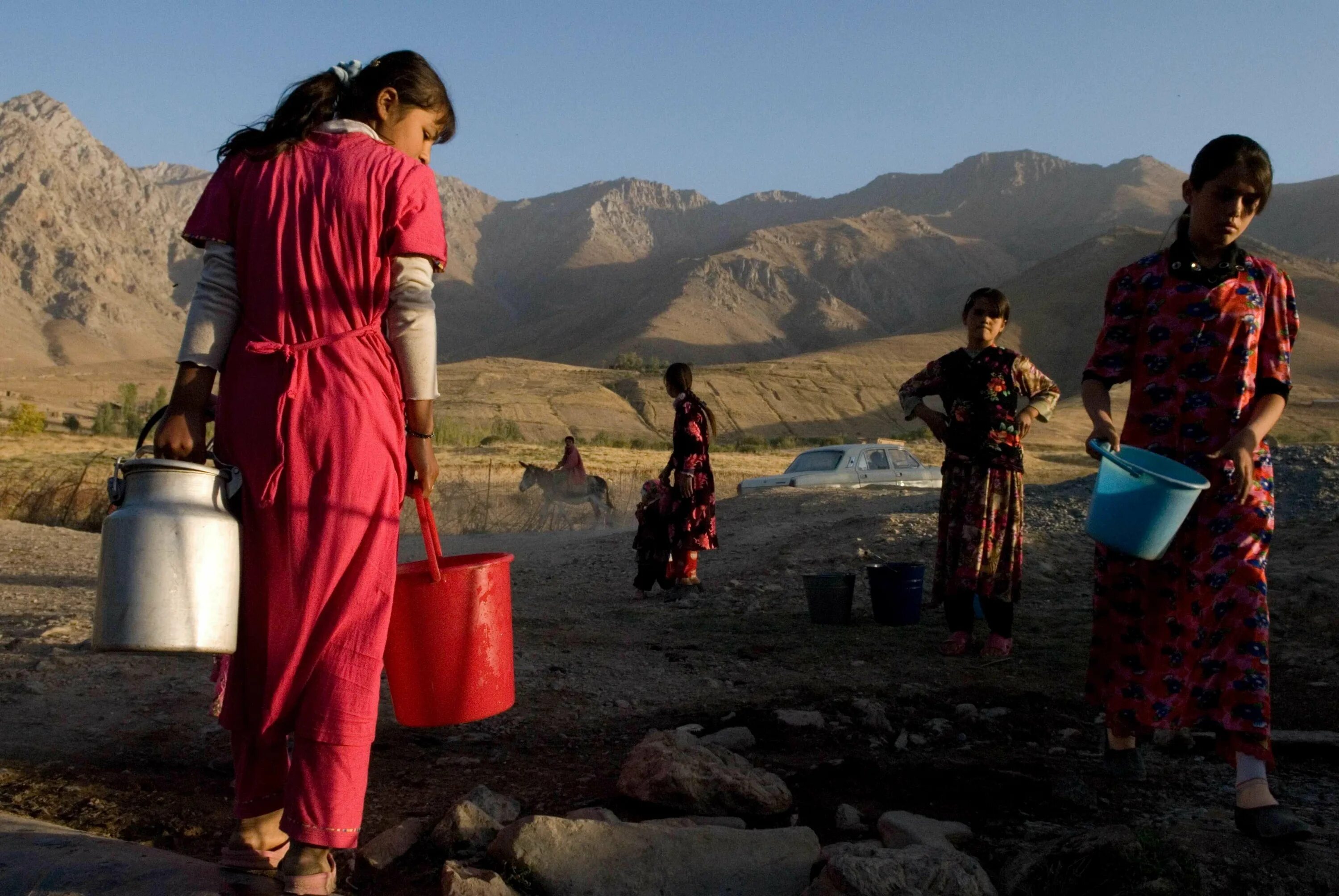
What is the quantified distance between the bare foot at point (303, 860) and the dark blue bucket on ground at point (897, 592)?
4.82 metres

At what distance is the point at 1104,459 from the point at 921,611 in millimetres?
4419

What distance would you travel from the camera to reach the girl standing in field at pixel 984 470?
5.67 m

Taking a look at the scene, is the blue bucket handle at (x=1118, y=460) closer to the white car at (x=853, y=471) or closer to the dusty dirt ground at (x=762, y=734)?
the dusty dirt ground at (x=762, y=734)

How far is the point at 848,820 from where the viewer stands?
3.12m

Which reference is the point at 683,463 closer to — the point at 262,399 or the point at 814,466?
the point at 262,399

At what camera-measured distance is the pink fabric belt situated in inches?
96.5

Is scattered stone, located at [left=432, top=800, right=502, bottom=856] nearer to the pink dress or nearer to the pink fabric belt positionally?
the pink dress

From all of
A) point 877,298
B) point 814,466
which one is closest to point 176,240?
point 877,298

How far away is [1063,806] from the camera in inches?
130

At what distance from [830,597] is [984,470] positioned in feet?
5.16

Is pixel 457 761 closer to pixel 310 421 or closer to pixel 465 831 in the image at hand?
pixel 465 831

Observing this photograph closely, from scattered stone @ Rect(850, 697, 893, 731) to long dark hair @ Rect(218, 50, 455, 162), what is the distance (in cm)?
251

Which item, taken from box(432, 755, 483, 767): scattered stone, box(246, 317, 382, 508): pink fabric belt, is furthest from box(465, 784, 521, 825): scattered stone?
box(246, 317, 382, 508): pink fabric belt

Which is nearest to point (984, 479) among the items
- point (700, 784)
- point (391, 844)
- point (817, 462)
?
point (700, 784)
